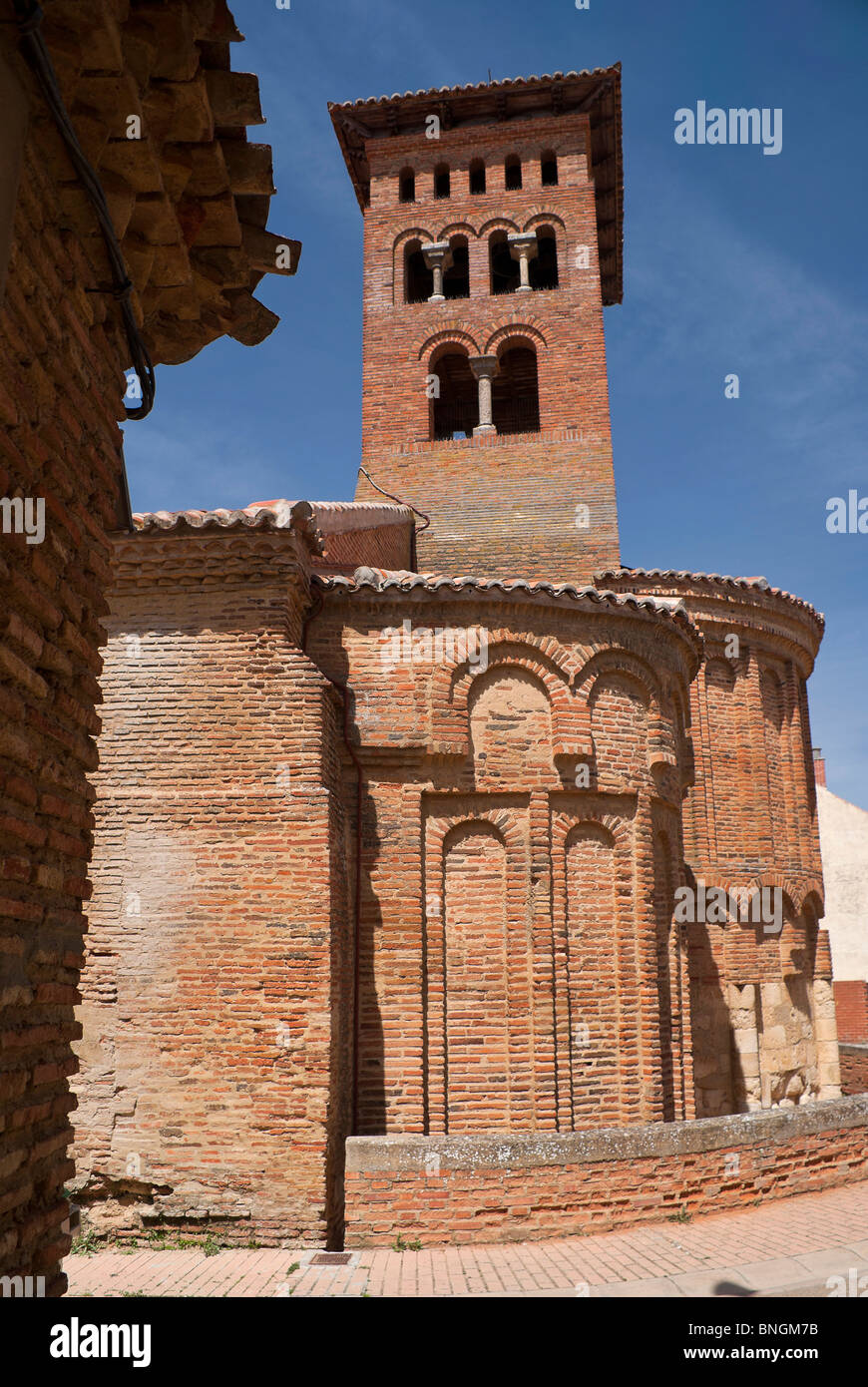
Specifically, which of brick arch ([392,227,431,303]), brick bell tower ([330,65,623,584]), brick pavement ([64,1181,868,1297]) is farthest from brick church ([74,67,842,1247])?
brick arch ([392,227,431,303])

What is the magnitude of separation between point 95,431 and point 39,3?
136 centimetres

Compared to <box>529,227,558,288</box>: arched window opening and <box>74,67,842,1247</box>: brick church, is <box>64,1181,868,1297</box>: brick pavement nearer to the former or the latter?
<box>74,67,842,1247</box>: brick church

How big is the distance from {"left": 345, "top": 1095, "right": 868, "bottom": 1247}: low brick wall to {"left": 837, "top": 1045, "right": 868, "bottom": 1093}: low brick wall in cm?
876

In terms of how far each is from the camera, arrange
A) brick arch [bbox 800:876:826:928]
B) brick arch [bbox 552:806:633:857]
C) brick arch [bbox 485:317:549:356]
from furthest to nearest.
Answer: brick arch [bbox 485:317:549:356] < brick arch [bbox 800:876:826:928] < brick arch [bbox 552:806:633:857]

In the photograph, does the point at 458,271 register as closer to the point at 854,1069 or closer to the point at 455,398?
the point at 455,398

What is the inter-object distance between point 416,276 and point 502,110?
3754 mm

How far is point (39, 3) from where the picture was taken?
2916mm

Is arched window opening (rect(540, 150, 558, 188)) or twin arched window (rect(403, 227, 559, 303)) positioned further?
arched window opening (rect(540, 150, 558, 188))

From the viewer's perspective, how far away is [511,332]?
19.3m

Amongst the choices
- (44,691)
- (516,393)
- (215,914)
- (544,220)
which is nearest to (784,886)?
(215,914)

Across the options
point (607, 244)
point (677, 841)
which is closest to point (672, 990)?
point (677, 841)

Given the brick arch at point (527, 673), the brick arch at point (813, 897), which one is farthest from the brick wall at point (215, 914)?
the brick arch at point (813, 897)

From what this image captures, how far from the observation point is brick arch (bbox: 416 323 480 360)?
19.3 metres
